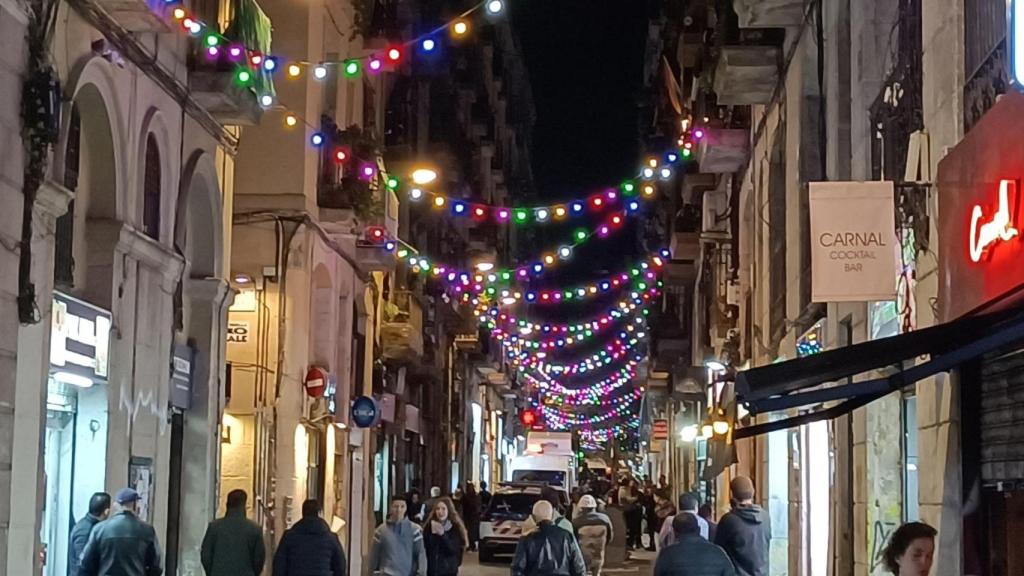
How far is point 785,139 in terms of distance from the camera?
20.8m

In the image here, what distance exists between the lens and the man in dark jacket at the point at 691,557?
12648mm

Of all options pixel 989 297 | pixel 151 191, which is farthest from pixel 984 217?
pixel 151 191

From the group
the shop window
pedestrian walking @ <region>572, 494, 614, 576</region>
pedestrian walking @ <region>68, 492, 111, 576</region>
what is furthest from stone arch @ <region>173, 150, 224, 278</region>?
the shop window

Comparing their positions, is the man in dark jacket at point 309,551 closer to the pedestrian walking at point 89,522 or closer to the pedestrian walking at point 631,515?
the pedestrian walking at point 89,522

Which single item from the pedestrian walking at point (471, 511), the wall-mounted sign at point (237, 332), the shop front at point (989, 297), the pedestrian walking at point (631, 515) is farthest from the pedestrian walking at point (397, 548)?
the pedestrian walking at point (631, 515)

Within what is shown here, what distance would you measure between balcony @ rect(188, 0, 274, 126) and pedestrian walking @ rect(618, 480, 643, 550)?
73.1ft

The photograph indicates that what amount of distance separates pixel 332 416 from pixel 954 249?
2004cm

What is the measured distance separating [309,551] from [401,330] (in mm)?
A: 21916

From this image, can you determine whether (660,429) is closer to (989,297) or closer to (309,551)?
(309,551)

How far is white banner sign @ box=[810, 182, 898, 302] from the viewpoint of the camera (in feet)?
38.1

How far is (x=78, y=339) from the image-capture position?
51.3ft

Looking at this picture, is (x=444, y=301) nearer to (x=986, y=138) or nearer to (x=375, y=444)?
(x=375, y=444)

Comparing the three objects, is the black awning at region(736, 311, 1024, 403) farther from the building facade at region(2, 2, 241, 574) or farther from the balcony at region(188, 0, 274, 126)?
the balcony at region(188, 0, 274, 126)

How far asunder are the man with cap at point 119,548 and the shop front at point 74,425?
181 cm
